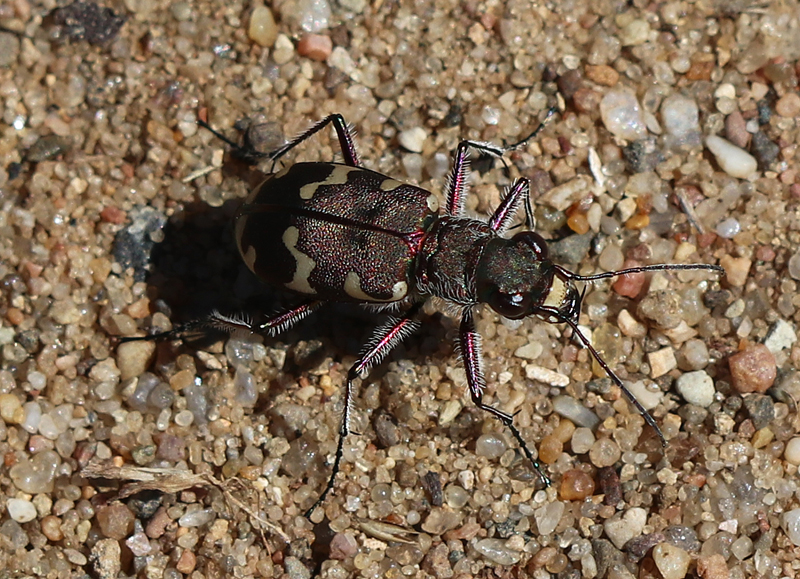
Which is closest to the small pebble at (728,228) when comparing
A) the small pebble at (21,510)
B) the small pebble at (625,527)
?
the small pebble at (625,527)

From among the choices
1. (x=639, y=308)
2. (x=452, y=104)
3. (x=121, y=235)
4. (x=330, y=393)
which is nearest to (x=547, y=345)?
(x=639, y=308)

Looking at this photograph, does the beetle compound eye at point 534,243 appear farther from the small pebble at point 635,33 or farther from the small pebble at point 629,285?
the small pebble at point 635,33

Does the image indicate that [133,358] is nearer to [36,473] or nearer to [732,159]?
[36,473]

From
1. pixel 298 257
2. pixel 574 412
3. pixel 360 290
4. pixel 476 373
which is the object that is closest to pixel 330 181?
pixel 298 257

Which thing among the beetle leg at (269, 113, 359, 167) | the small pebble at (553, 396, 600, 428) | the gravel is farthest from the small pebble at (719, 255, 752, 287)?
the beetle leg at (269, 113, 359, 167)

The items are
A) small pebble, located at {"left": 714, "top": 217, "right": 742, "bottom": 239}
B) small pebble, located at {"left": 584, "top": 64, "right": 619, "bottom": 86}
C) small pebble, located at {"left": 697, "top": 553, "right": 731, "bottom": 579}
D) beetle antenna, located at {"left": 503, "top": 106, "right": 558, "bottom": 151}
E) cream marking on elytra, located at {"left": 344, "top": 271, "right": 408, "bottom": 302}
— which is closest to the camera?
small pebble, located at {"left": 697, "top": 553, "right": 731, "bottom": 579}

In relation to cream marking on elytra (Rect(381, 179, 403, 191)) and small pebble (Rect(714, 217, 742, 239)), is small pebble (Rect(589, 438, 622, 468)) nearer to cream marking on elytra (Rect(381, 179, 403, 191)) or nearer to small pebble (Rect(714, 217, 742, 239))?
small pebble (Rect(714, 217, 742, 239))
